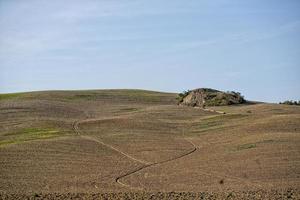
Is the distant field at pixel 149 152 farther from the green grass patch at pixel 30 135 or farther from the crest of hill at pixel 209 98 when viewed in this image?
the crest of hill at pixel 209 98

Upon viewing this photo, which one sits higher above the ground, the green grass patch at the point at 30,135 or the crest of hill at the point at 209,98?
the crest of hill at the point at 209,98

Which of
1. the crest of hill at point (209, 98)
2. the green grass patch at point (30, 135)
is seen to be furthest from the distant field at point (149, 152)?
the crest of hill at point (209, 98)

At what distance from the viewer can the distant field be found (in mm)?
28516

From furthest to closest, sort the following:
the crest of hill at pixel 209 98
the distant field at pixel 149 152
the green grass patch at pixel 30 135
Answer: the crest of hill at pixel 209 98
the green grass patch at pixel 30 135
the distant field at pixel 149 152

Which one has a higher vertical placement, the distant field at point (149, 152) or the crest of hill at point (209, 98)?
the crest of hill at point (209, 98)

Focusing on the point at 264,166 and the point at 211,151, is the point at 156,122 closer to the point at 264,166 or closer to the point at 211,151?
the point at 211,151

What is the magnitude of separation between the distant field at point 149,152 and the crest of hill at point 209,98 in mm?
9027

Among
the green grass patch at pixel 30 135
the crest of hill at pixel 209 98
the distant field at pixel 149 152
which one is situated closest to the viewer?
the distant field at pixel 149 152

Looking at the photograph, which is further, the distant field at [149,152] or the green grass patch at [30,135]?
the green grass patch at [30,135]

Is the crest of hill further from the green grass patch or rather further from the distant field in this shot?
the green grass patch

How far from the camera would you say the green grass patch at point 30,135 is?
43.0 m

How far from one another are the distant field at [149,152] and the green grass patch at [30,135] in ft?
0.25

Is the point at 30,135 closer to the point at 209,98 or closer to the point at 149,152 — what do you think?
the point at 149,152

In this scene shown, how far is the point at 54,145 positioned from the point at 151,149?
21.4ft
